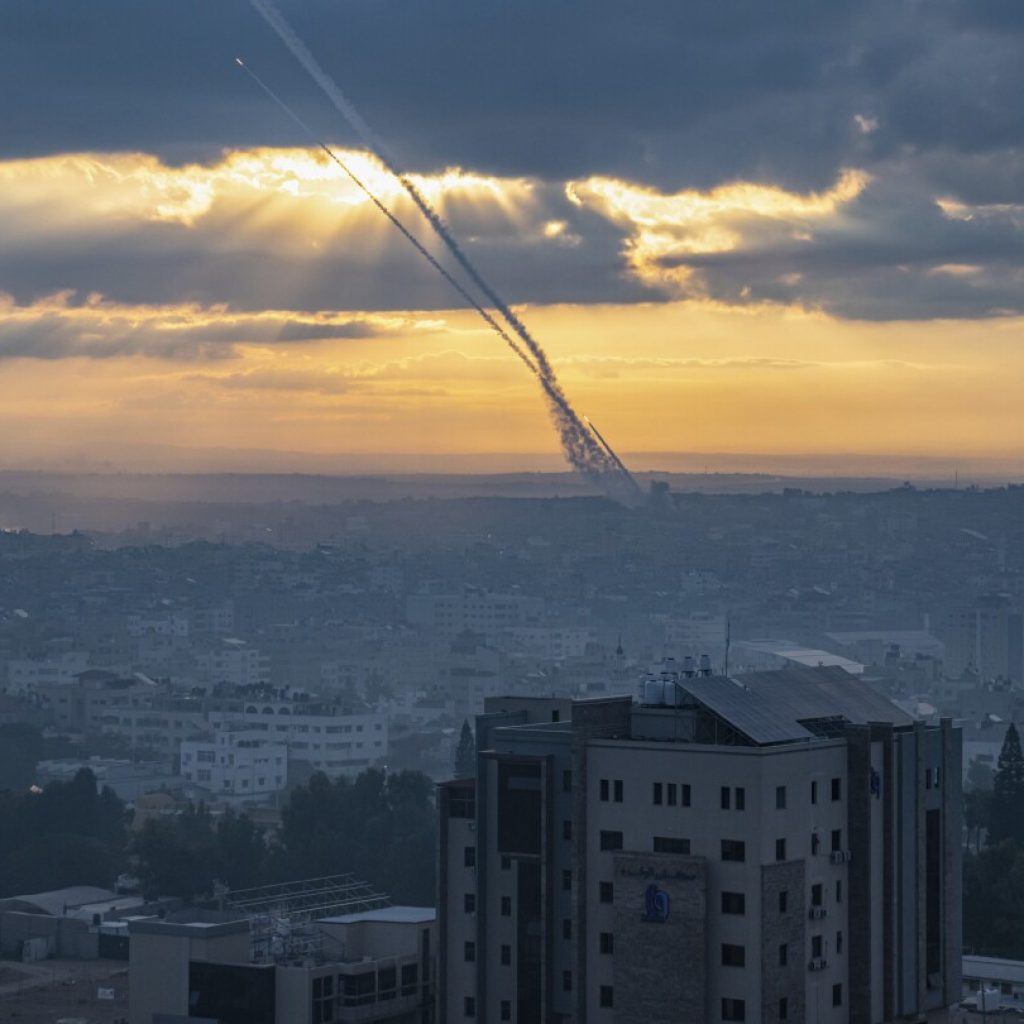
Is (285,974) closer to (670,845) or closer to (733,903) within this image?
(670,845)

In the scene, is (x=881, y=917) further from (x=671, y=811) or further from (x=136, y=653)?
(x=136, y=653)

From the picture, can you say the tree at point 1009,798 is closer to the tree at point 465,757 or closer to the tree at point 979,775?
the tree at point 465,757

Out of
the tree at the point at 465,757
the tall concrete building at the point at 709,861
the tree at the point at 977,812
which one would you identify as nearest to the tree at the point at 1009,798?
the tree at the point at 977,812

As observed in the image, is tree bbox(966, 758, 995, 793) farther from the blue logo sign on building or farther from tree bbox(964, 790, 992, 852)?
the blue logo sign on building

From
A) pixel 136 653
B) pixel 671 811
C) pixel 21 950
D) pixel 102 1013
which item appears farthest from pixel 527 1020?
pixel 136 653

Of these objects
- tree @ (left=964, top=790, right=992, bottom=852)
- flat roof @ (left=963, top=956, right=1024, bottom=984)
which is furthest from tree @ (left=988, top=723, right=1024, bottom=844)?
flat roof @ (left=963, top=956, right=1024, bottom=984)

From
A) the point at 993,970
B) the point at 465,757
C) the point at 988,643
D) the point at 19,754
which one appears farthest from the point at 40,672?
the point at 993,970

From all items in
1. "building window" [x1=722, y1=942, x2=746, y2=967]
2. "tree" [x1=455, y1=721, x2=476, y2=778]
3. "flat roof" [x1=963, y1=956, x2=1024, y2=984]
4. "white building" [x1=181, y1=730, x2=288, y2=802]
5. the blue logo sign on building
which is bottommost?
"white building" [x1=181, y1=730, x2=288, y2=802]
